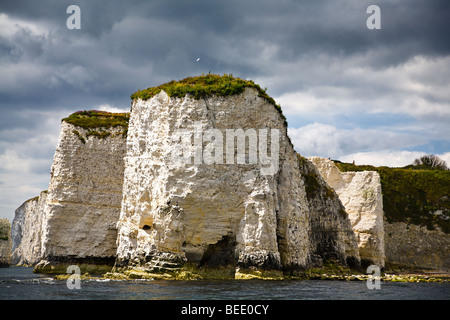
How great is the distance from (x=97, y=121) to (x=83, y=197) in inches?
277

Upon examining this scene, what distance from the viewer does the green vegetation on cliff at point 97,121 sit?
42.0m

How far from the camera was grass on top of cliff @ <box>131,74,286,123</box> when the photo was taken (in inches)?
1299

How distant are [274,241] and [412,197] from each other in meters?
35.3

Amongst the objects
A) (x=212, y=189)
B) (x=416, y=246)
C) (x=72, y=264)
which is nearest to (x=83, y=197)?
(x=72, y=264)

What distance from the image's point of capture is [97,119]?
43.6 m

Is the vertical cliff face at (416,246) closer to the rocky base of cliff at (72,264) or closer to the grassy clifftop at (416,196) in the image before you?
the grassy clifftop at (416,196)

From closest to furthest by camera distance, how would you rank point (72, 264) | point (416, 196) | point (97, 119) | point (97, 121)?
1. point (72, 264)
2. point (97, 121)
3. point (97, 119)
4. point (416, 196)

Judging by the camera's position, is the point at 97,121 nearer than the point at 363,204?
Yes

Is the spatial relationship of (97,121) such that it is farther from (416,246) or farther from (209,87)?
(416,246)

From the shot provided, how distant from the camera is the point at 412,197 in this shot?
59938 mm

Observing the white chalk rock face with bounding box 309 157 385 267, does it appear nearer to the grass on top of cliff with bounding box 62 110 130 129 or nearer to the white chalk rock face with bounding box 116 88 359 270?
the white chalk rock face with bounding box 116 88 359 270

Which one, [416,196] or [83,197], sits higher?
[416,196]

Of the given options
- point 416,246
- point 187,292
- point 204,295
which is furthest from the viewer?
point 416,246
